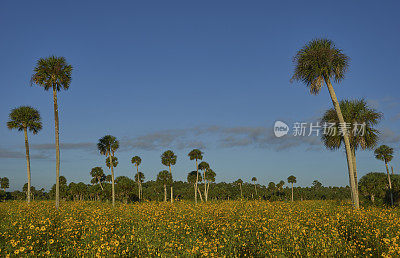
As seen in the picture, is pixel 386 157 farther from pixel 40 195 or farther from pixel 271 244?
pixel 40 195

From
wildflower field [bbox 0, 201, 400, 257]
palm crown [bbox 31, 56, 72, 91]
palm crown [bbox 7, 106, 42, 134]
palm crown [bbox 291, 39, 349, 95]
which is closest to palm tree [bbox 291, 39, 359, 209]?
palm crown [bbox 291, 39, 349, 95]

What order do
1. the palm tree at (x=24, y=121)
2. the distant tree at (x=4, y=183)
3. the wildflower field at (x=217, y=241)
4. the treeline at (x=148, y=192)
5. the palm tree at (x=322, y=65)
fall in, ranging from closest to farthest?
the wildflower field at (x=217, y=241) < the palm tree at (x=322, y=65) < the palm tree at (x=24, y=121) < the treeline at (x=148, y=192) < the distant tree at (x=4, y=183)

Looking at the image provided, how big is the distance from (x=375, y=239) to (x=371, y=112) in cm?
1736

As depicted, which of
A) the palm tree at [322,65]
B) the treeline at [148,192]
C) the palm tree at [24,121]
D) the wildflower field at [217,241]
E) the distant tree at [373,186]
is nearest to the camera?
the wildflower field at [217,241]

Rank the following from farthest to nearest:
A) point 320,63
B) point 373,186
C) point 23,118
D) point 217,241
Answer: point 373,186, point 23,118, point 320,63, point 217,241

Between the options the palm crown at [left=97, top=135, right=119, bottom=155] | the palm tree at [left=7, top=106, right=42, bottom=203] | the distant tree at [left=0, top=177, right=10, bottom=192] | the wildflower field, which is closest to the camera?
the wildflower field

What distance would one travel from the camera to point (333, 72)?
1909 cm

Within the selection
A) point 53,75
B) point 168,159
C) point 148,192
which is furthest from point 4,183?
point 53,75

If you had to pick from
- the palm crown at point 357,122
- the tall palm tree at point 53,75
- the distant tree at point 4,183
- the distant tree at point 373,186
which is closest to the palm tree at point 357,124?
the palm crown at point 357,122

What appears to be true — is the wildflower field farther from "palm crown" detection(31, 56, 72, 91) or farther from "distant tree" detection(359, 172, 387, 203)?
"distant tree" detection(359, 172, 387, 203)

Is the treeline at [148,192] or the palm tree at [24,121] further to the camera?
the treeline at [148,192]

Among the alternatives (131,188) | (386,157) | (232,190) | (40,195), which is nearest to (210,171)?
(131,188)

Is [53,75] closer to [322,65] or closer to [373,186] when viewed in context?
[322,65]

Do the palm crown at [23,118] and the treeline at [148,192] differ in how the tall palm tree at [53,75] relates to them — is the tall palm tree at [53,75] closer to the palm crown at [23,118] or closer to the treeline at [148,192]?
the palm crown at [23,118]
